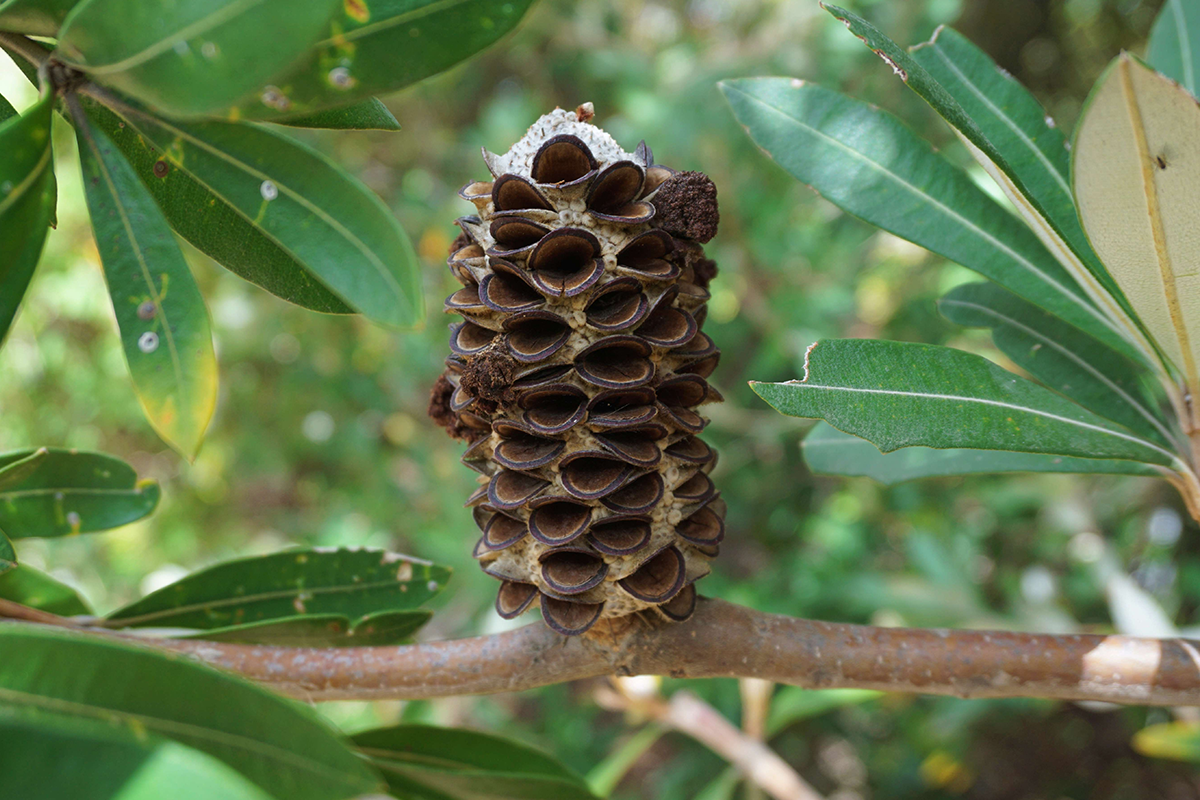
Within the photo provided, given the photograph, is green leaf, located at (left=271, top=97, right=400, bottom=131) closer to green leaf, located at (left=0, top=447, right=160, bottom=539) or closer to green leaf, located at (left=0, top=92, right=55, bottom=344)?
green leaf, located at (left=0, top=92, right=55, bottom=344)

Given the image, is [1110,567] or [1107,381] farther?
[1110,567]

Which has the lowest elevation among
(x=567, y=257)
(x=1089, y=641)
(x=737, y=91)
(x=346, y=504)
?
(x=1089, y=641)

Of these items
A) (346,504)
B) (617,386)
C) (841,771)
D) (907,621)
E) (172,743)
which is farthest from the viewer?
(346,504)

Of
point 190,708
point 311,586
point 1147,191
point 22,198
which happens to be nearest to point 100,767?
point 190,708

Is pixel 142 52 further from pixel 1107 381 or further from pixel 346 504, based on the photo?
pixel 346 504

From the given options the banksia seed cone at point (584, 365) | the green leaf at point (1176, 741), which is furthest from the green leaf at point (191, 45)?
the green leaf at point (1176, 741)

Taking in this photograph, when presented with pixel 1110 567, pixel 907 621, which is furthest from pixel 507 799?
pixel 1110 567

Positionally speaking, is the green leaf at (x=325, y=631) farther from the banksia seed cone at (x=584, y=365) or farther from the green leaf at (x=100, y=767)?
the green leaf at (x=100, y=767)
